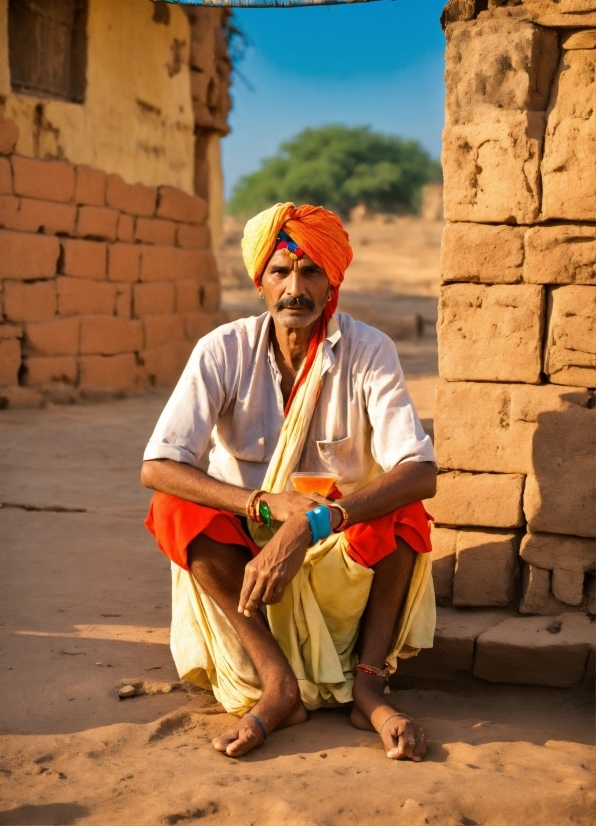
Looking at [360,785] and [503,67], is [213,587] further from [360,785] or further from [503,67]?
[503,67]

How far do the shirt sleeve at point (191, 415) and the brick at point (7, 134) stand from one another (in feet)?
16.4

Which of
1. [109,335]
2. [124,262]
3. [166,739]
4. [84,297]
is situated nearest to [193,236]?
[124,262]

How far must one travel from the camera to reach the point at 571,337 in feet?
12.3

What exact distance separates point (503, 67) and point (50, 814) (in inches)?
114

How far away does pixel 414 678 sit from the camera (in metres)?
3.85

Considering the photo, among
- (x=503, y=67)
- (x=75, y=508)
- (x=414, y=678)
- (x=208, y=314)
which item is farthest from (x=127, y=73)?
(x=414, y=678)

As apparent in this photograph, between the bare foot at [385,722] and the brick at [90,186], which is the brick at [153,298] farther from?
the bare foot at [385,722]

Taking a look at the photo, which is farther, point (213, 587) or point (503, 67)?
point (503, 67)

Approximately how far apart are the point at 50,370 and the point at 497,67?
5.47 meters

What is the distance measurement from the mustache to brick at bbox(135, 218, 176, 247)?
5919 mm

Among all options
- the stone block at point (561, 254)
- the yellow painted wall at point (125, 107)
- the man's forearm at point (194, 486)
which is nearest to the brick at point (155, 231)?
the yellow painted wall at point (125, 107)

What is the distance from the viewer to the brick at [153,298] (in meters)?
9.17

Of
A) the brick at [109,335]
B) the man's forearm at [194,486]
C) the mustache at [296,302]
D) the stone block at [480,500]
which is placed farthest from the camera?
the brick at [109,335]

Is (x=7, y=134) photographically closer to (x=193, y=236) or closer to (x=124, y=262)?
(x=124, y=262)
